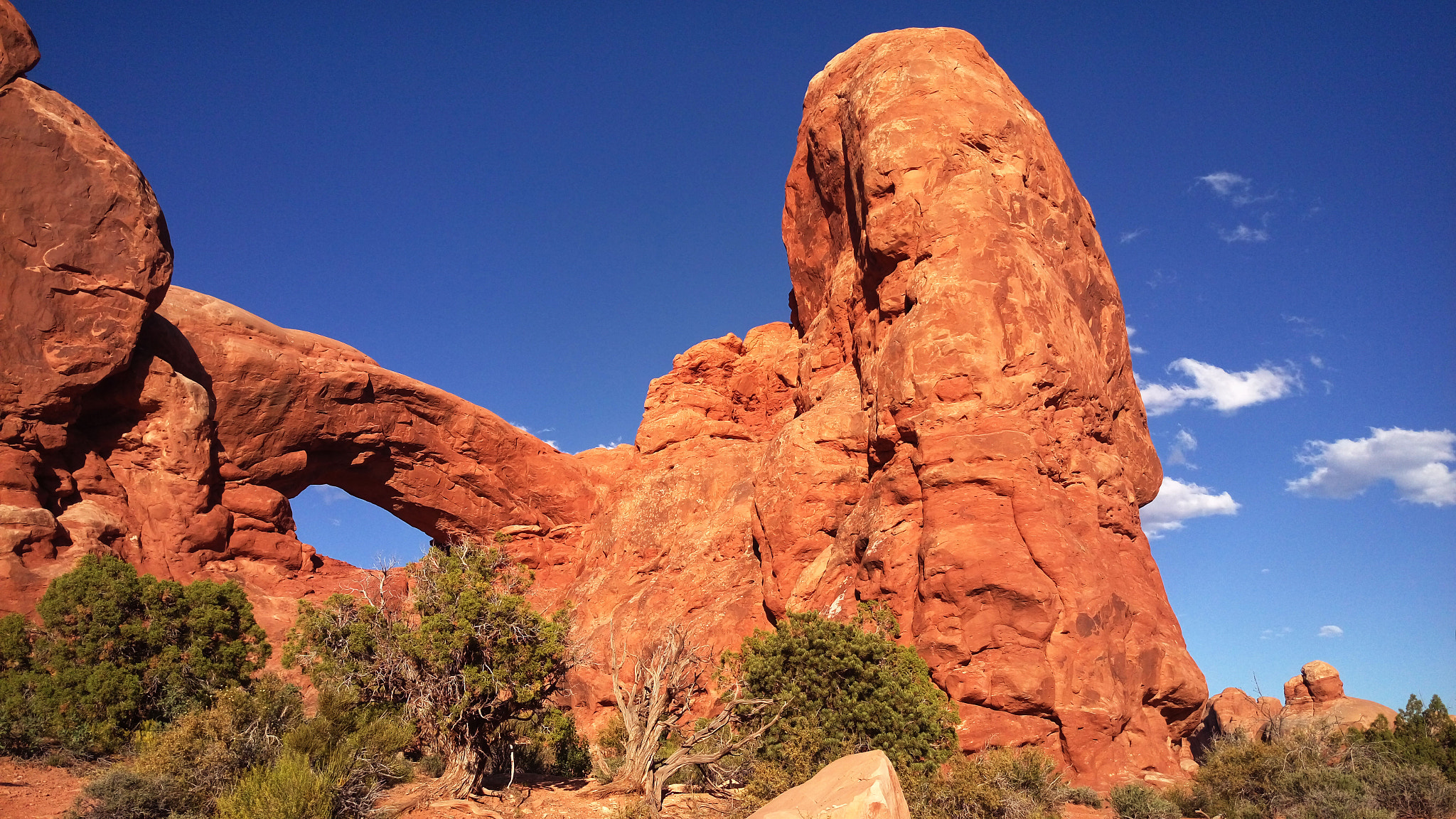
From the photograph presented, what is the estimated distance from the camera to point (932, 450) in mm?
21328

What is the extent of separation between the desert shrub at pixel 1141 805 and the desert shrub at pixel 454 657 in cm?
1093

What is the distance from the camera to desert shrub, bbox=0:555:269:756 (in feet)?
59.9

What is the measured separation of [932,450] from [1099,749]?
717cm

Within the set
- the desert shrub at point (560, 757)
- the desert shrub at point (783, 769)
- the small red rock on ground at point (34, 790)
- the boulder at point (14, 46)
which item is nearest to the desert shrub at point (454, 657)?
the desert shrub at point (560, 757)

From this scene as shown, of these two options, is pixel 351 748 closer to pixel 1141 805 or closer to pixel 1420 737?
pixel 1141 805

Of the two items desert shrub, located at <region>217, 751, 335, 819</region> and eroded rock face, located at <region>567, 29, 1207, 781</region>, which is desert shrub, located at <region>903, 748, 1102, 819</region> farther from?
desert shrub, located at <region>217, 751, 335, 819</region>

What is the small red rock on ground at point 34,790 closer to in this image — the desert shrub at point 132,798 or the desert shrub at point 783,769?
the desert shrub at point 132,798

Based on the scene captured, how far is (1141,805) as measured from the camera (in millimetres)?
16891

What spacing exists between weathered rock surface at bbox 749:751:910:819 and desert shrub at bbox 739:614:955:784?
19.3ft

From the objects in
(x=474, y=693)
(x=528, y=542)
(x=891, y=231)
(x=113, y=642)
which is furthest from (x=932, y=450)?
(x=528, y=542)

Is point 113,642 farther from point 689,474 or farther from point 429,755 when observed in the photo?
point 689,474

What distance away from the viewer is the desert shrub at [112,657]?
18250 mm

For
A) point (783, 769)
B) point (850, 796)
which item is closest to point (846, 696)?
point (783, 769)

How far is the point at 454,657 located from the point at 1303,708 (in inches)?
1341
